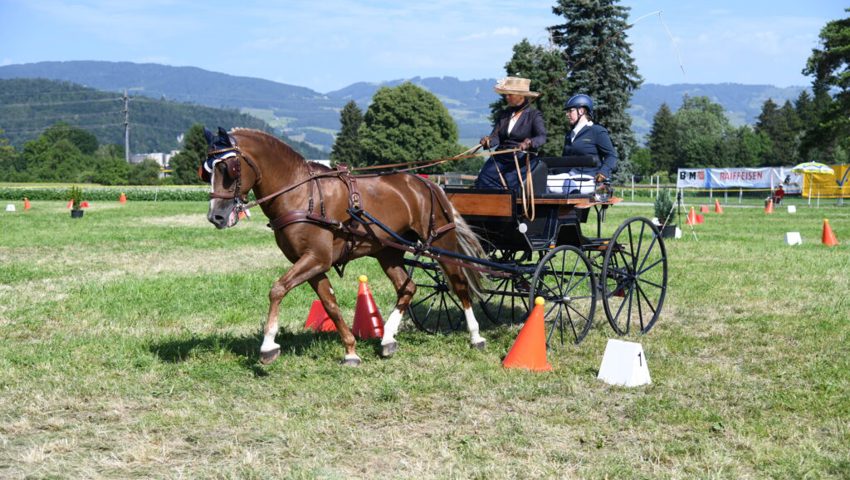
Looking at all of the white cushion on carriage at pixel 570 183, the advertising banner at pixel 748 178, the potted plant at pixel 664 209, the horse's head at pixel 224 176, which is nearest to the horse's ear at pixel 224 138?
the horse's head at pixel 224 176

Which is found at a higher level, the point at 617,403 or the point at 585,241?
the point at 585,241

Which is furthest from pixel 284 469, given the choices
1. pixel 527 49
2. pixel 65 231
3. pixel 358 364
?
pixel 527 49

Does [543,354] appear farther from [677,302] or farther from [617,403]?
[677,302]

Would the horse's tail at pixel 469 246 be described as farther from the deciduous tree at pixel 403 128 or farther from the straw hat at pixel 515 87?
the deciduous tree at pixel 403 128

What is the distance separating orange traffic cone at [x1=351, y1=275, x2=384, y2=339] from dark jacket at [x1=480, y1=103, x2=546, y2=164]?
205cm

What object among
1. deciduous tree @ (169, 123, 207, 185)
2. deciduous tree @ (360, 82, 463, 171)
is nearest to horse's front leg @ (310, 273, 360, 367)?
deciduous tree @ (169, 123, 207, 185)

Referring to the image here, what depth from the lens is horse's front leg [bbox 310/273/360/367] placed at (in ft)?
24.7

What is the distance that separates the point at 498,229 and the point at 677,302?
3860 millimetres

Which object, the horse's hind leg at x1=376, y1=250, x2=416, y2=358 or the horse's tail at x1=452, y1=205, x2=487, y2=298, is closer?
the horse's hind leg at x1=376, y1=250, x2=416, y2=358

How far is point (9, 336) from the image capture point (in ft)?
30.5

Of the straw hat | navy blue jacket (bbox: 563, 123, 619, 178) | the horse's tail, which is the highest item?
the straw hat

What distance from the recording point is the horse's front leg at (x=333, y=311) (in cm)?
754

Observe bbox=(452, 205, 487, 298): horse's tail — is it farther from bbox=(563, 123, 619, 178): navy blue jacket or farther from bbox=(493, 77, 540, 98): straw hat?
bbox=(563, 123, 619, 178): navy blue jacket

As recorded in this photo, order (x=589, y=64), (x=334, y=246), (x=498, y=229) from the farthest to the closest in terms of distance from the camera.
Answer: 1. (x=589, y=64)
2. (x=498, y=229)
3. (x=334, y=246)
